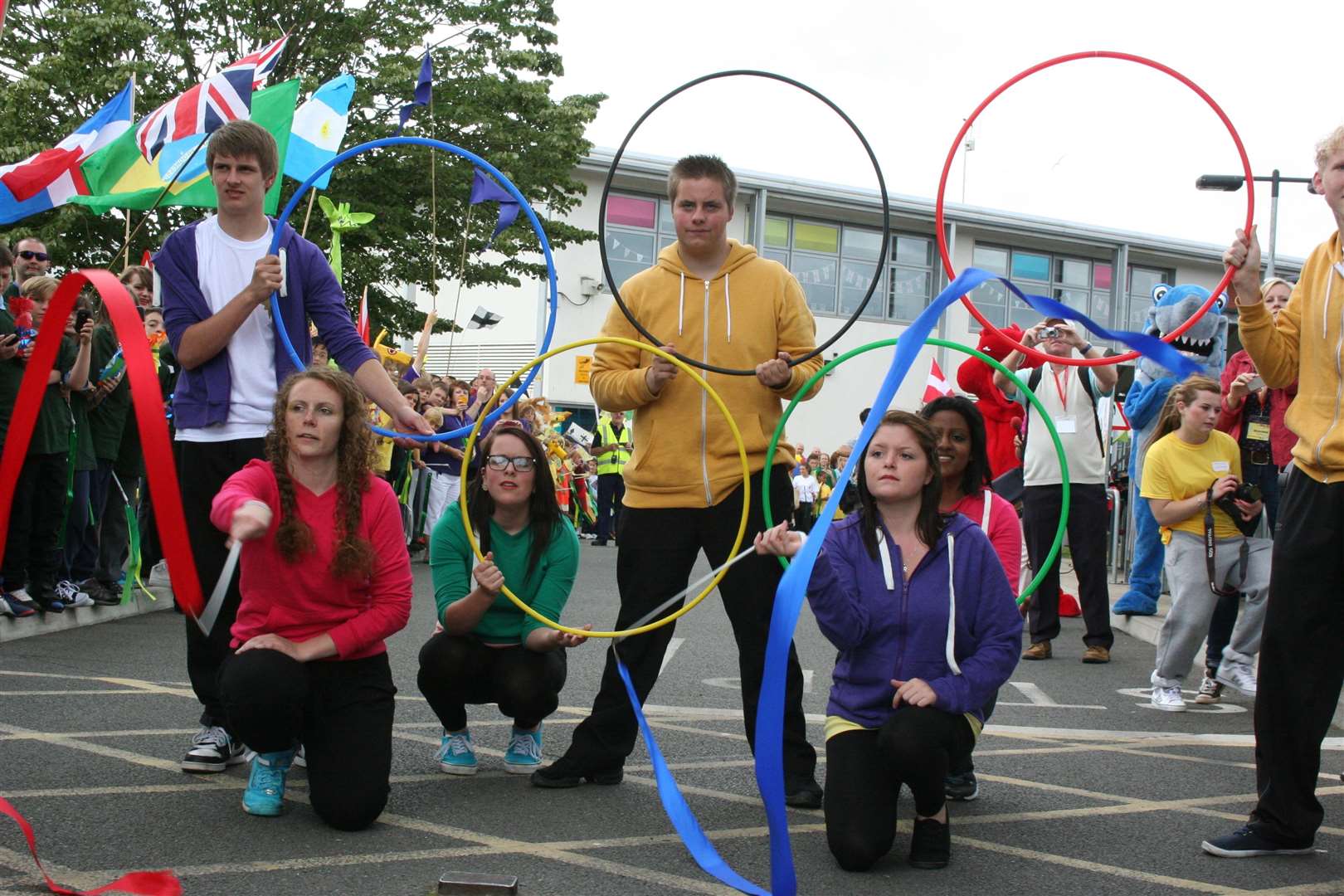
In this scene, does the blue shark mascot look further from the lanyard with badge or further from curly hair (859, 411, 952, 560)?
curly hair (859, 411, 952, 560)

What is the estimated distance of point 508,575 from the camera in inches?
208

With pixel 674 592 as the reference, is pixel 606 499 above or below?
below

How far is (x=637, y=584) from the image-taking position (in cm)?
497

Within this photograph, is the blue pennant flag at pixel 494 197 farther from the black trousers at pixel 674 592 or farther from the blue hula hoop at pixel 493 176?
the black trousers at pixel 674 592

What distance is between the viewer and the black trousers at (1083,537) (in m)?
8.84

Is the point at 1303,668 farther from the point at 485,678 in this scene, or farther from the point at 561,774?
the point at 485,678

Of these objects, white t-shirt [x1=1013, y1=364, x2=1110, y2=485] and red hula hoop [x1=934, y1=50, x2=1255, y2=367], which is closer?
red hula hoop [x1=934, y1=50, x2=1255, y2=367]

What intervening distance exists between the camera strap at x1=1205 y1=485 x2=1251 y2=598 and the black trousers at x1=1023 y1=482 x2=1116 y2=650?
1.47m

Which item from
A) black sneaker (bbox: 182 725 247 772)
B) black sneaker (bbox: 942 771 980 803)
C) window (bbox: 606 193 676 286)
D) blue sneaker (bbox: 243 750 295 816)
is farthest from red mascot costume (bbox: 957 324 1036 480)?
window (bbox: 606 193 676 286)

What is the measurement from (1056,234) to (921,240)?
5.92 m

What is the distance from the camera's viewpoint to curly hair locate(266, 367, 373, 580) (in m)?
4.48

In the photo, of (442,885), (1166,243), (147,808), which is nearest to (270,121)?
(147,808)

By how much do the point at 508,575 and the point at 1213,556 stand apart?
393 centimetres

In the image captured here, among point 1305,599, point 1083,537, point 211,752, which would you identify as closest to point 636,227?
point 1083,537
